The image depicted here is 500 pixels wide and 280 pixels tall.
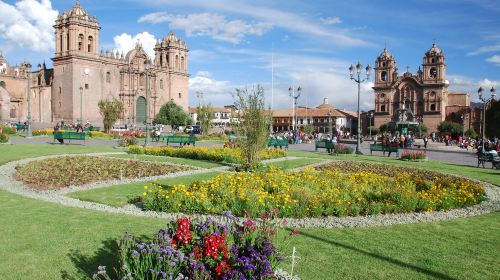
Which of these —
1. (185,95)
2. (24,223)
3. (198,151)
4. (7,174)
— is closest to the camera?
(24,223)

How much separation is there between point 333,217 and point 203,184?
10.4 feet

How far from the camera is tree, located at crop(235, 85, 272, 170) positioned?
14625 millimetres

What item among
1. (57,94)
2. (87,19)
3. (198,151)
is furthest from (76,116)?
(198,151)

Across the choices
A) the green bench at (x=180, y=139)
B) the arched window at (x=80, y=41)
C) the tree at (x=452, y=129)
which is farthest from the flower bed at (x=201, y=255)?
the tree at (x=452, y=129)

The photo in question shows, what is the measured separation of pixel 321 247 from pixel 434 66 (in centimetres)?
8170

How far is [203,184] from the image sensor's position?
1002cm

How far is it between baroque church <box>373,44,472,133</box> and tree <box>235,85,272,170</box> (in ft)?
218

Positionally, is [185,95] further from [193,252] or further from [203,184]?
[193,252]

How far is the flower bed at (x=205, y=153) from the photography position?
1894 cm

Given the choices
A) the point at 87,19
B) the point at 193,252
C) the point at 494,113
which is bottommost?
Result: the point at 193,252

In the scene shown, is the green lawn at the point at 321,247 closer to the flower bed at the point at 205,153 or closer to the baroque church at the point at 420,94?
the flower bed at the point at 205,153

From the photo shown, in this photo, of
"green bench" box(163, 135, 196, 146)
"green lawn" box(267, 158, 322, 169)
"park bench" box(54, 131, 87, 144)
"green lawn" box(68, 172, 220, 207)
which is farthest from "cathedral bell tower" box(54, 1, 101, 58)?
"green lawn" box(68, 172, 220, 207)

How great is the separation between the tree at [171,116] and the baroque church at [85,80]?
2.81 meters

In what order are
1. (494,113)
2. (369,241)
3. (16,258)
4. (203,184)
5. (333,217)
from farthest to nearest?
1. (494,113)
2. (203,184)
3. (333,217)
4. (369,241)
5. (16,258)
